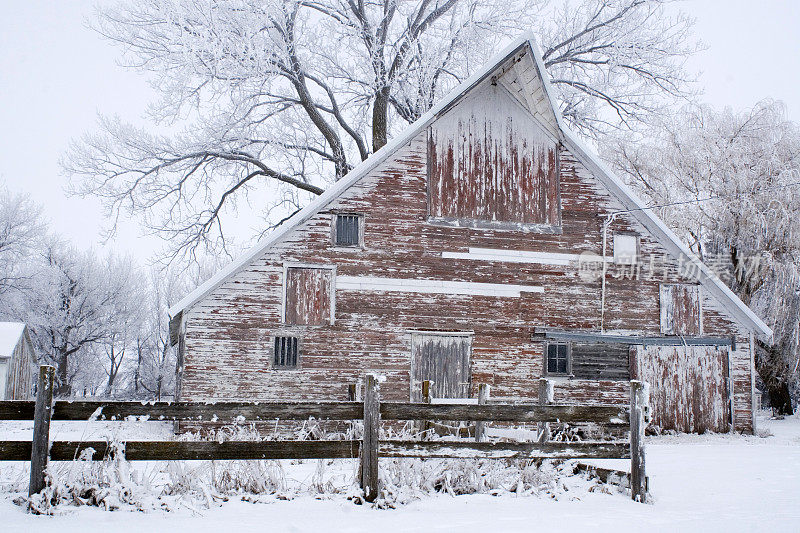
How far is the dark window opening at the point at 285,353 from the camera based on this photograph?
15.4 metres

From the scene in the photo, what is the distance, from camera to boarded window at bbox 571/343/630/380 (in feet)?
55.9

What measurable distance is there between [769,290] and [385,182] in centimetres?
1447

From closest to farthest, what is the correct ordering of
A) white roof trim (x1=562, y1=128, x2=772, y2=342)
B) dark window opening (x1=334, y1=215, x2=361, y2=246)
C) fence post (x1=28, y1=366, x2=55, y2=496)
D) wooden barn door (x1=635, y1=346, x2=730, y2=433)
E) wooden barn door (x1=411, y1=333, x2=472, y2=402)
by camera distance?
fence post (x1=28, y1=366, x2=55, y2=496)
dark window opening (x1=334, y1=215, x2=361, y2=246)
wooden barn door (x1=411, y1=333, x2=472, y2=402)
white roof trim (x1=562, y1=128, x2=772, y2=342)
wooden barn door (x1=635, y1=346, x2=730, y2=433)

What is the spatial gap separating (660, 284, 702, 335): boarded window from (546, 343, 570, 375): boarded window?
106 inches

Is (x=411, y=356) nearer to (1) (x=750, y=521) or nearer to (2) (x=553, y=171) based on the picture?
(2) (x=553, y=171)

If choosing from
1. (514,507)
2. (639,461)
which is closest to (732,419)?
(639,461)

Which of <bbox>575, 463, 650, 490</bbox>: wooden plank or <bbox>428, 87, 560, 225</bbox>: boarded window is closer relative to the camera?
<bbox>575, 463, 650, 490</bbox>: wooden plank

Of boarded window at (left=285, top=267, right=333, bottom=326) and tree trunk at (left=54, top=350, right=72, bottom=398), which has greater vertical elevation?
boarded window at (left=285, top=267, right=333, bottom=326)

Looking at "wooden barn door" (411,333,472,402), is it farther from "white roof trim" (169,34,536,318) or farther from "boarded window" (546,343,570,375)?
"white roof trim" (169,34,536,318)

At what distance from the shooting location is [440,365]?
633 inches

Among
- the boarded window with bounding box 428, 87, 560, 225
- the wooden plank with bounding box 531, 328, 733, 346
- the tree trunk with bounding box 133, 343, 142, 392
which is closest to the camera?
the boarded window with bounding box 428, 87, 560, 225

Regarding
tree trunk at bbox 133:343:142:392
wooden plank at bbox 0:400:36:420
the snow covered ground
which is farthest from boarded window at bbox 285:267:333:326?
tree trunk at bbox 133:343:142:392

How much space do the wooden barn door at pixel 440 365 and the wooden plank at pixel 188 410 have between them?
859 centimetres

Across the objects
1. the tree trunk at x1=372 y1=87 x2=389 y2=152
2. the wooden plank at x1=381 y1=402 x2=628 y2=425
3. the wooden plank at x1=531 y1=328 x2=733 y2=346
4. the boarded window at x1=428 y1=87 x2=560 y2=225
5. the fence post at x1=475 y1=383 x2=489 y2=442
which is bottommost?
the fence post at x1=475 y1=383 x2=489 y2=442
